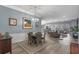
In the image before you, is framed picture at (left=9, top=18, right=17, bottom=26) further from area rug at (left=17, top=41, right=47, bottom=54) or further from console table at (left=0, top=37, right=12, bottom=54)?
area rug at (left=17, top=41, right=47, bottom=54)

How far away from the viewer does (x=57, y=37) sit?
276 centimetres

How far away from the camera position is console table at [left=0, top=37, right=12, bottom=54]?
2582 millimetres

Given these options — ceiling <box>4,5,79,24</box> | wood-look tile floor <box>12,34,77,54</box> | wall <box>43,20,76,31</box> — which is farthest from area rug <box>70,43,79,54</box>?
ceiling <box>4,5,79,24</box>

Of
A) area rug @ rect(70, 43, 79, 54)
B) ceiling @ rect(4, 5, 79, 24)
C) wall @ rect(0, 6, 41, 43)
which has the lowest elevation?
area rug @ rect(70, 43, 79, 54)

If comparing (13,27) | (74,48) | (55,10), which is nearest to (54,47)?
(74,48)

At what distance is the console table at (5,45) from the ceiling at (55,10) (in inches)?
39.0

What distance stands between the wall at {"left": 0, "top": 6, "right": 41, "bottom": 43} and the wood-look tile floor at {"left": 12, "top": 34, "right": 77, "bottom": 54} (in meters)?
0.27

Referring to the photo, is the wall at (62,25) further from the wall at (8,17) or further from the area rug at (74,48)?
the wall at (8,17)

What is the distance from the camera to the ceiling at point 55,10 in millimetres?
2607

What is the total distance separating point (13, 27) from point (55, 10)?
1346 millimetres

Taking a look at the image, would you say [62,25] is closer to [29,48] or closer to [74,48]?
[74,48]

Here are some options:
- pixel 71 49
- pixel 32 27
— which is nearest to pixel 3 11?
pixel 32 27
